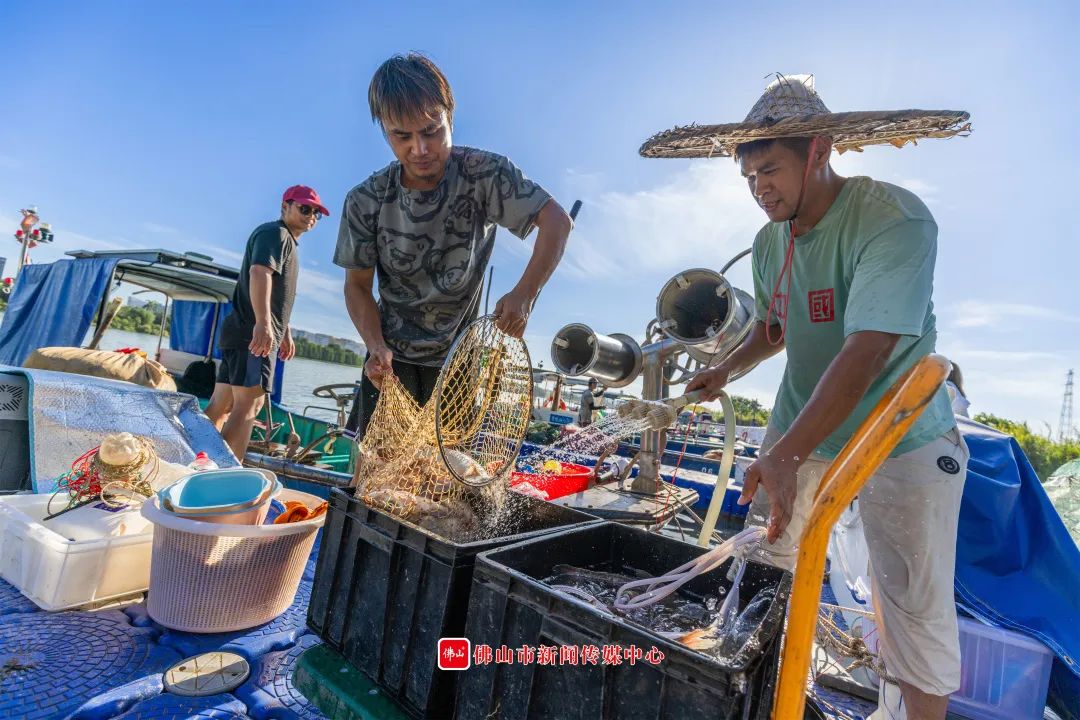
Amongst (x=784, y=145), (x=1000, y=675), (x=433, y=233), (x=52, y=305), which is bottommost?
(x=1000, y=675)

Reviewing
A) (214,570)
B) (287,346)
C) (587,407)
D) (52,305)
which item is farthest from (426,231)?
(52,305)

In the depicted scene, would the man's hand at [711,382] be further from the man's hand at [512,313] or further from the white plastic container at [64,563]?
the white plastic container at [64,563]

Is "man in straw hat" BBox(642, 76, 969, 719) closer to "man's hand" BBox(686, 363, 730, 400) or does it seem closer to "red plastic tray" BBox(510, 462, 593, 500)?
"man's hand" BBox(686, 363, 730, 400)

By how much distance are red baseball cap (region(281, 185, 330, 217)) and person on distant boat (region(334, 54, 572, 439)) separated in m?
1.72

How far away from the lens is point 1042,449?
42.4ft

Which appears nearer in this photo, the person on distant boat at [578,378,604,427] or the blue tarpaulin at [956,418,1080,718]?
the blue tarpaulin at [956,418,1080,718]

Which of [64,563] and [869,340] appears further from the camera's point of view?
[64,563]

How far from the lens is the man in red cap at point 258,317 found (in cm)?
361

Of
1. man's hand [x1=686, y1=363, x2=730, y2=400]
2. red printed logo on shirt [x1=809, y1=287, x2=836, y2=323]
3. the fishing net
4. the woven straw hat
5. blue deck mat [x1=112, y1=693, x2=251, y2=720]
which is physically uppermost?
the woven straw hat

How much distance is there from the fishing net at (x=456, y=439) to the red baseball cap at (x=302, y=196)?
95.6 inches

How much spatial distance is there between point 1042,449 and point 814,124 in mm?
16451

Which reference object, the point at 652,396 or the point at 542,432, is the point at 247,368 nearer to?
the point at 652,396

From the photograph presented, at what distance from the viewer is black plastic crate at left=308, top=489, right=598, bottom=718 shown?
143cm

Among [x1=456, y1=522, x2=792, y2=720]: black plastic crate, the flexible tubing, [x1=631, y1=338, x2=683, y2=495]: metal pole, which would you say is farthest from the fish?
[x1=631, y1=338, x2=683, y2=495]: metal pole
